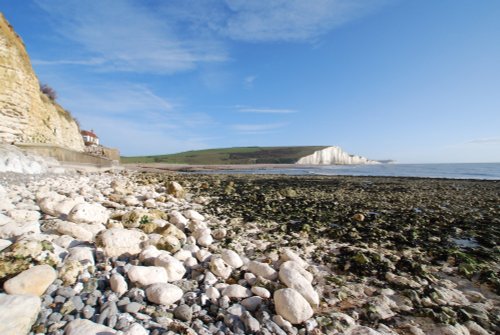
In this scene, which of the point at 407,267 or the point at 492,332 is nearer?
the point at 492,332

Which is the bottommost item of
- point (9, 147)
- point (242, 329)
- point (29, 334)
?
point (242, 329)

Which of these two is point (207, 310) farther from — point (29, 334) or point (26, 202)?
point (26, 202)

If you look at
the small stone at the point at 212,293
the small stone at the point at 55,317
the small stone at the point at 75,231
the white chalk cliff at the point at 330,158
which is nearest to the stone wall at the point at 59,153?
the small stone at the point at 75,231

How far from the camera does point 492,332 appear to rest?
2863 millimetres

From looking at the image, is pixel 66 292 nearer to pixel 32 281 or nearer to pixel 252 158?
pixel 32 281

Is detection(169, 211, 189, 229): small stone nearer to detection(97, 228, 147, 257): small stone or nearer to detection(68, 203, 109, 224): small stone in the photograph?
detection(68, 203, 109, 224): small stone

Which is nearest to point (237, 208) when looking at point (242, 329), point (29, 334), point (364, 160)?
point (242, 329)

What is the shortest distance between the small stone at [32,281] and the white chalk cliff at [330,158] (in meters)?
109

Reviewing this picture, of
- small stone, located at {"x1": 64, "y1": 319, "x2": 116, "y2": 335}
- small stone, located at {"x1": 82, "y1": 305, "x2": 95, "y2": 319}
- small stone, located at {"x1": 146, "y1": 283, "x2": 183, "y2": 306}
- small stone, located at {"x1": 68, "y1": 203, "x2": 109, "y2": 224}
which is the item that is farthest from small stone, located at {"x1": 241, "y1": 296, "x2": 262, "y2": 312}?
small stone, located at {"x1": 68, "y1": 203, "x2": 109, "y2": 224}

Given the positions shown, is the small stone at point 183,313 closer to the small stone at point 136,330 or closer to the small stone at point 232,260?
the small stone at point 136,330

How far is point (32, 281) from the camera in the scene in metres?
2.61

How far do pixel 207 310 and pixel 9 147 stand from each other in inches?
528

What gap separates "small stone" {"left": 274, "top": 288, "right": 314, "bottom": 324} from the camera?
2736 mm

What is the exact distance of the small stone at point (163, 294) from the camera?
9.24ft
